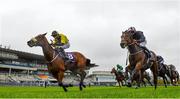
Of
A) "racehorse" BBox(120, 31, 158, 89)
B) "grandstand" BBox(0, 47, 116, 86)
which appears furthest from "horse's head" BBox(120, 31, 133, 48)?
"grandstand" BBox(0, 47, 116, 86)

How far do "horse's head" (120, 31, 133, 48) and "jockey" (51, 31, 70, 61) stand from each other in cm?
289

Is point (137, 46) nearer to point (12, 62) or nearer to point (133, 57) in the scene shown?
point (133, 57)

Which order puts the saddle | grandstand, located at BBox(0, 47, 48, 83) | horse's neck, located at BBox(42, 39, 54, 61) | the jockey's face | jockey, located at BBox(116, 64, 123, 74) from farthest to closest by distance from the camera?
grandstand, located at BBox(0, 47, 48, 83)
jockey, located at BBox(116, 64, 123, 74)
the saddle
horse's neck, located at BBox(42, 39, 54, 61)
the jockey's face

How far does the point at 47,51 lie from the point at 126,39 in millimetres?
3784

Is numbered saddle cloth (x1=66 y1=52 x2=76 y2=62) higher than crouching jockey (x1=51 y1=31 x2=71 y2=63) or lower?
lower

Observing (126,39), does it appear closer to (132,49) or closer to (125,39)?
(125,39)

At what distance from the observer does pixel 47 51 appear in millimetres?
16453

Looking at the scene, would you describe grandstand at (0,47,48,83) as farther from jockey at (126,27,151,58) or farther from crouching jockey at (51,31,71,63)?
jockey at (126,27,151,58)

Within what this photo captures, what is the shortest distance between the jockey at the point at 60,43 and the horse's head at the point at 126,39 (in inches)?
114

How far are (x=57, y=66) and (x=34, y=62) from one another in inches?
3940

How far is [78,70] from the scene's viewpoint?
59.4 feet

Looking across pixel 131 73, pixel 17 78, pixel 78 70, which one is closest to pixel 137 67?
pixel 131 73

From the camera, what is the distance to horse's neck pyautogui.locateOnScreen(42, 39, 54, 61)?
16266mm

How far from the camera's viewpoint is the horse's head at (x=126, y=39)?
16.0 m
